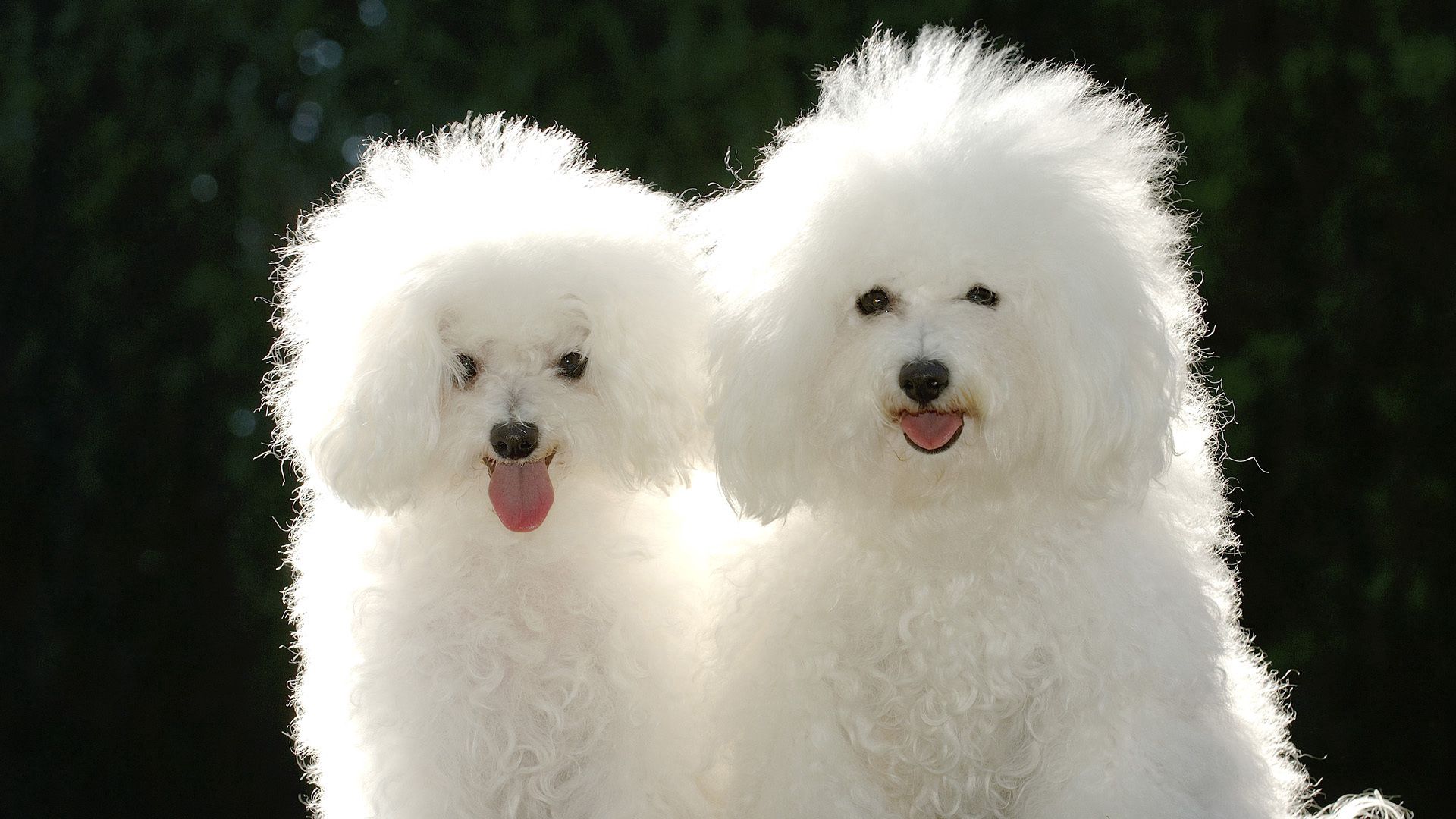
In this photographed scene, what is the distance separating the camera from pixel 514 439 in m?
1.92

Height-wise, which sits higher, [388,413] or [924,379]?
[388,413]

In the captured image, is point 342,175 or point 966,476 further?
point 342,175

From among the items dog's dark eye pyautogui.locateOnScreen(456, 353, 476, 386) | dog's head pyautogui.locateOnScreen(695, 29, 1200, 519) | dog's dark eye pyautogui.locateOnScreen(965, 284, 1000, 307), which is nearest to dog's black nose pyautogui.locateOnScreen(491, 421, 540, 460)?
dog's dark eye pyautogui.locateOnScreen(456, 353, 476, 386)

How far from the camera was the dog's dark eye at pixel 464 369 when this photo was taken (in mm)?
2004

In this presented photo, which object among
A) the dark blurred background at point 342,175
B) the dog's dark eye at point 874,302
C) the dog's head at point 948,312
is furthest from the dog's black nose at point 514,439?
the dark blurred background at point 342,175

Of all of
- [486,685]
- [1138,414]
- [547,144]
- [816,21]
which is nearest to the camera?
[1138,414]

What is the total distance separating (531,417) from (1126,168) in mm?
887

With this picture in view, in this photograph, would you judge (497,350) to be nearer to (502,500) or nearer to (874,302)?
(502,500)

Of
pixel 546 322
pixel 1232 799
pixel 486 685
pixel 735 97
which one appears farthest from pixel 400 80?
pixel 1232 799

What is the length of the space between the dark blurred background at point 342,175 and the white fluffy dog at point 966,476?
77 centimetres

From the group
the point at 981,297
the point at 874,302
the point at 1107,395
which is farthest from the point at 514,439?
the point at 1107,395

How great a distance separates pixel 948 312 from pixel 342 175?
147 centimetres

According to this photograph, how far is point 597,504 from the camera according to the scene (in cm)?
208

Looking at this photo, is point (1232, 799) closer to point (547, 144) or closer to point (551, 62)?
point (547, 144)
